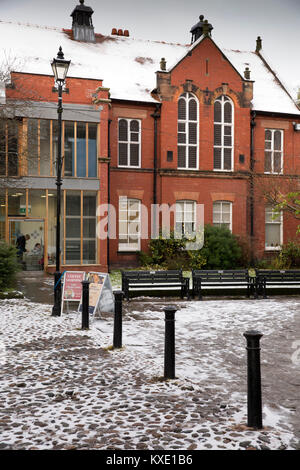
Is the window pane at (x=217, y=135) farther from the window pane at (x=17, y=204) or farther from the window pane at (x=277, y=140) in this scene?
the window pane at (x=17, y=204)

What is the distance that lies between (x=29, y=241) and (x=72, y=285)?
14.6 meters

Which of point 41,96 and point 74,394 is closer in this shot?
point 74,394

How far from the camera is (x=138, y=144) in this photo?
24656 millimetres

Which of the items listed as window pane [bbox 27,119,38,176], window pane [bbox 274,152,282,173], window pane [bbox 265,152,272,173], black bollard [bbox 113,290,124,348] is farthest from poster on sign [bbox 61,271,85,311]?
window pane [bbox 274,152,282,173]

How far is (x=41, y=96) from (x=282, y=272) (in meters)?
12.9

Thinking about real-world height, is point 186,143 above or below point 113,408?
above

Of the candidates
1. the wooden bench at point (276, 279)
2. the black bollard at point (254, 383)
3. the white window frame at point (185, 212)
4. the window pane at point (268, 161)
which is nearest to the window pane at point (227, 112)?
the window pane at point (268, 161)

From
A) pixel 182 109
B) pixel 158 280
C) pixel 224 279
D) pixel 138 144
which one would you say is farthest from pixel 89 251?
pixel 182 109

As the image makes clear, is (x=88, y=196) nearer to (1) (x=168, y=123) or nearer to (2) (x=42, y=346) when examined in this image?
(1) (x=168, y=123)

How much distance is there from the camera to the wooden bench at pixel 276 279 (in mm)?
15406

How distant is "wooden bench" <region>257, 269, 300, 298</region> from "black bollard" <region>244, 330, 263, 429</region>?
1055cm

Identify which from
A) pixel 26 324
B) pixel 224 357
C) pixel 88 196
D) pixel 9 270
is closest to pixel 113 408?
pixel 224 357

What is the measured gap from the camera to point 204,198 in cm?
2508

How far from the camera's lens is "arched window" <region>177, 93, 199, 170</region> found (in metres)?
25.0
